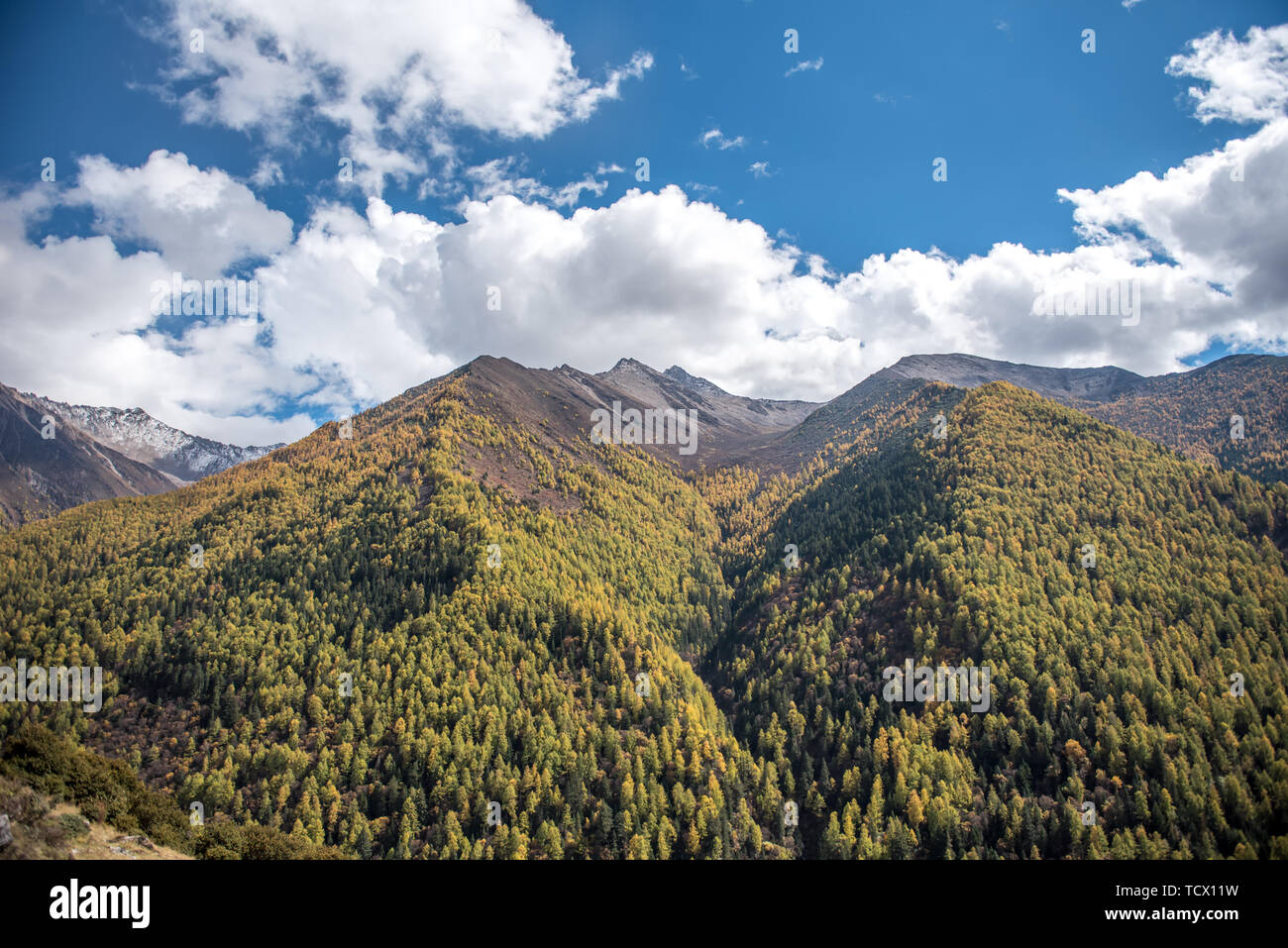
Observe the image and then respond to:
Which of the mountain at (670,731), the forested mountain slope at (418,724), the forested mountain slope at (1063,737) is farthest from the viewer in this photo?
the forested mountain slope at (418,724)

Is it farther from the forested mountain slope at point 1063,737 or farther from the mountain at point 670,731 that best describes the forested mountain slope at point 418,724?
the forested mountain slope at point 1063,737

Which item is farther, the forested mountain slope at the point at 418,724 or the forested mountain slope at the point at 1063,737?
the forested mountain slope at the point at 418,724

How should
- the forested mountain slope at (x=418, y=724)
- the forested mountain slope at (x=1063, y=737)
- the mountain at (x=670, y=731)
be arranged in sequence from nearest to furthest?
the forested mountain slope at (x=1063, y=737) < the mountain at (x=670, y=731) < the forested mountain slope at (x=418, y=724)

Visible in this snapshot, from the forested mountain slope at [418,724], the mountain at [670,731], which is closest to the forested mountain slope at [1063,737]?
the mountain at [670,731]

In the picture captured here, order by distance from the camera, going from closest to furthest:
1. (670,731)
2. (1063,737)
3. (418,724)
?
(418,724) → (1063,737) → (670,731)

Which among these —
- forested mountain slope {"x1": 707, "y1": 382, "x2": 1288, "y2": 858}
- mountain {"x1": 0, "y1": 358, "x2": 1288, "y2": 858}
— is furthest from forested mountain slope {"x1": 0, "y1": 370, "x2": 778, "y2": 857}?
forested mountain slope {"x1": 707, "y1": 382, "x2": 1288, "y2": 858}

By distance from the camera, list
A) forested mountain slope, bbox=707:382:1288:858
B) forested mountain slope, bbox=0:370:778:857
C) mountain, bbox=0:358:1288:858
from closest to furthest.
Result: forested mountain slope, bbox=707:382:1288:858
mountain, bbox=0:358:1288:858
forested mountain slope, bbox=0:370:778:857

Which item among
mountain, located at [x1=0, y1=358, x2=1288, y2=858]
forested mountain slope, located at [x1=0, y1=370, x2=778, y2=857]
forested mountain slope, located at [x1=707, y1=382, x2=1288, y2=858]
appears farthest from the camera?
forested mountain slope, located at [x1=0, y1=370, x2=778, y2=857]

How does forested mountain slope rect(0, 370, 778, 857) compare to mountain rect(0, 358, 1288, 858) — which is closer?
mountain rect(0, 358, 1288, 858)

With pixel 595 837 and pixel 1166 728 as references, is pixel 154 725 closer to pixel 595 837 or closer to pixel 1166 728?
pixel 595 837

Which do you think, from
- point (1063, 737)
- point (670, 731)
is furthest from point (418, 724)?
point (1063, 737)

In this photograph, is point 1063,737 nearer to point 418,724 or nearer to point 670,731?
point 670,731

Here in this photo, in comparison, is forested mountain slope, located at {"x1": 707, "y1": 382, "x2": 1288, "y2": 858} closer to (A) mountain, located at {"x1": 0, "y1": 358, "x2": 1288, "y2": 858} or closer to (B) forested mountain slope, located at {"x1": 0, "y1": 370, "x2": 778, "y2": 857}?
(A) mountain, located at {"x1": 0, "y1": 358, "x2": 1288, "y2": 858}
